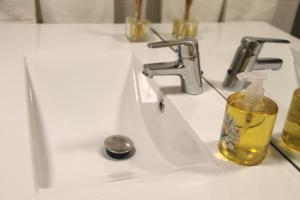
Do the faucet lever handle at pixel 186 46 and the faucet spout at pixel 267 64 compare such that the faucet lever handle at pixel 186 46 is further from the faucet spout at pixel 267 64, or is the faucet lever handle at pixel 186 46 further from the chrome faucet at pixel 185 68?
the faucet spout at pixel 267 64

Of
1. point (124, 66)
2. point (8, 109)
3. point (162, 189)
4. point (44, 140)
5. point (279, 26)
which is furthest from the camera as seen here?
point (279, 26)

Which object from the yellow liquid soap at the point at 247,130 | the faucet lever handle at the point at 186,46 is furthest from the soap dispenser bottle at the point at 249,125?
the faucet lever handle at the point at 186,46

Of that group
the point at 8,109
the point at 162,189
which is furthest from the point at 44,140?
the point at 162,189

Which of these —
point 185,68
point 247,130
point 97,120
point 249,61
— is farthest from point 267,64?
point 97,120

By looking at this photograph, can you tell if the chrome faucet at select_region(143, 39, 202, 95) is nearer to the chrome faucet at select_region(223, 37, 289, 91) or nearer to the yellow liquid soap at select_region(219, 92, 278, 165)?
the chrome faucet at select_region(223, 37, 289, 91)

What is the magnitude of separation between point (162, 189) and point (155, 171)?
0.69 ft

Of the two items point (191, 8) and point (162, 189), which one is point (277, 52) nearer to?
point (191, 8)

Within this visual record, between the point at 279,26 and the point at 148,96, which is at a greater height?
the point at 279,26

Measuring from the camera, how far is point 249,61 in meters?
0.78

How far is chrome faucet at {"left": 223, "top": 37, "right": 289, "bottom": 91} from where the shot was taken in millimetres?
775

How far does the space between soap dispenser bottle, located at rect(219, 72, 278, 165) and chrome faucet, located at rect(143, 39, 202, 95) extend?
0.63 ft

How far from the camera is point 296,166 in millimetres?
588

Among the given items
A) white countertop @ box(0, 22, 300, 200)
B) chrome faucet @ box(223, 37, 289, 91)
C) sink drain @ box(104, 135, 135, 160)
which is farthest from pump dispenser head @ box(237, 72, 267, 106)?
sink drain @ box(104, 135, 135, 160)

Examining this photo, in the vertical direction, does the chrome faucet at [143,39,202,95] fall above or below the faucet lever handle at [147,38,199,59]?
below
